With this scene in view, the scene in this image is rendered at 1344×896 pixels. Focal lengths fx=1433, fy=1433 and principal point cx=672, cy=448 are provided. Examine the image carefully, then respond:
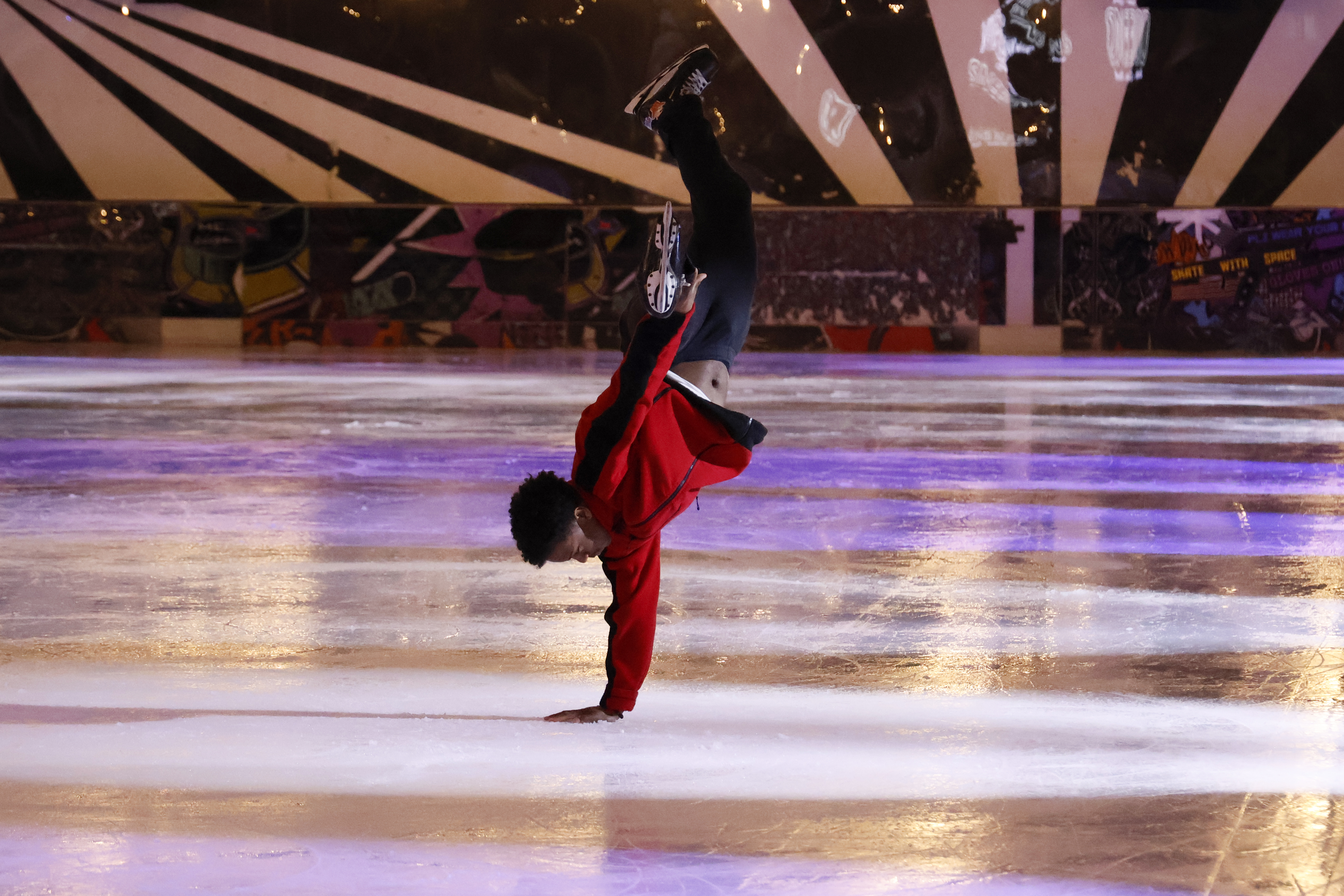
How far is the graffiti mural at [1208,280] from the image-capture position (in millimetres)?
12859

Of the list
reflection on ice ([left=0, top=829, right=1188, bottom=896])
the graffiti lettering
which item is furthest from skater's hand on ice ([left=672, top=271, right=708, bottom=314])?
the graffiti lettering

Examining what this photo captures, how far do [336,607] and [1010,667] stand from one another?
1.36 metres

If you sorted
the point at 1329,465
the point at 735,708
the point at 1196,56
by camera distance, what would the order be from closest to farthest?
1. the point at 735,708
2. the point at 1329,465
3. the point at 1196,56

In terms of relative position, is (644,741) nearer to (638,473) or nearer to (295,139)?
(638,473)

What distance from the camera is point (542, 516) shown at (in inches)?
85.7

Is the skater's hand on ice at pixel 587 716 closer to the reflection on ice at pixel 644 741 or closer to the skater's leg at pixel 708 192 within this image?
the reflection on ice at pixel 644 741

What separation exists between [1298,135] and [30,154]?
12122mm

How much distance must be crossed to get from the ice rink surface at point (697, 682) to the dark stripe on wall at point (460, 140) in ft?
28.2

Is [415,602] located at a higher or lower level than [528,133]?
lower

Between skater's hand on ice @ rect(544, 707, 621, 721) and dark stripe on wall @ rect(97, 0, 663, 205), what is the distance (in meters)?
11.7

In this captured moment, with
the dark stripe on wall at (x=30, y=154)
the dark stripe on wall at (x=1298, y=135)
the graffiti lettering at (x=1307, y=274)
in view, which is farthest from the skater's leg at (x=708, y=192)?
the dark stripe on wall at (x=30, y=154)

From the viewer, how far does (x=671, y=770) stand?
1977 mm

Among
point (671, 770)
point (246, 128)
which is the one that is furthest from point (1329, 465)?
point (246, 128)

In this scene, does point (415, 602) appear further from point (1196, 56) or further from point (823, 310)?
point (1196, 56)
